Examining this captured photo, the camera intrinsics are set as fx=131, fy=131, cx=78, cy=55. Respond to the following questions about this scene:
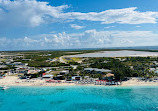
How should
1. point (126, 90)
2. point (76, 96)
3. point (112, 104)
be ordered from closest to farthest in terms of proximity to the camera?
point (112, 104), point (76, 96), point (126, 90)

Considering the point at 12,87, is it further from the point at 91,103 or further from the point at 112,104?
the point at 112,104

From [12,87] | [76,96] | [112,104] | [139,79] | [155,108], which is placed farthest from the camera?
[139,79]

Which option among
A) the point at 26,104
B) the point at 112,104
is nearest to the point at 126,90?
the point at 112,104

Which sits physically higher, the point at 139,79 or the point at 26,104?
the point at 139,79

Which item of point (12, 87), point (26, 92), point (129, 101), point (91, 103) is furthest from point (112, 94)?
point (12, 87)

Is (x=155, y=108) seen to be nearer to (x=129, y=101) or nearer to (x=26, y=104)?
(x=129, y=101)

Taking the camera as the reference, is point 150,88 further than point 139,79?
No
